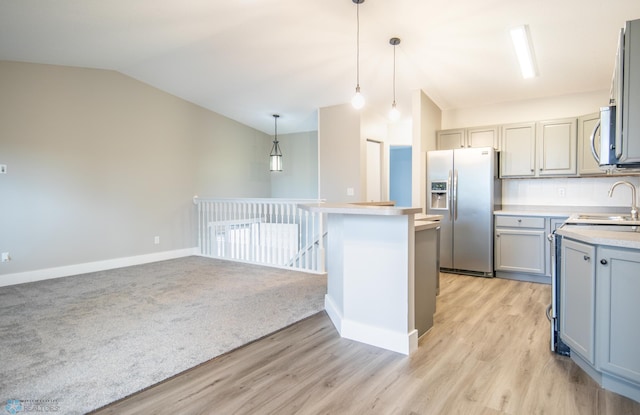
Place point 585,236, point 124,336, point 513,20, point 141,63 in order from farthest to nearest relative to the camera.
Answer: point 141,63 → point 513,20 → point 124,336 → point 585,236

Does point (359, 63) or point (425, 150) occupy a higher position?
point (359, 63)

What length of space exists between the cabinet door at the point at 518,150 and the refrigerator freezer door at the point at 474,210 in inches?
14.4

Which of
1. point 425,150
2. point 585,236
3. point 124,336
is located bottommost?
point 124,336

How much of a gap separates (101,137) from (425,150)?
468 cm

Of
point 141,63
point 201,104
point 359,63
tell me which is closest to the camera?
point 359,63

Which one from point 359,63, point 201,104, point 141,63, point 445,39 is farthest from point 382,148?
point 141,63

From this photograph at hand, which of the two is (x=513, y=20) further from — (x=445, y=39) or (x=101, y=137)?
(x=101, y=137)

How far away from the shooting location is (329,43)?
4.05 metres

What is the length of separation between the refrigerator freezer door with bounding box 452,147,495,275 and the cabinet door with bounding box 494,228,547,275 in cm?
12

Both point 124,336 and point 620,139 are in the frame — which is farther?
point 124,336

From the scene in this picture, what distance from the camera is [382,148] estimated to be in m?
6.59

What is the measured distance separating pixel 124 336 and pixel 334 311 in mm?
1672

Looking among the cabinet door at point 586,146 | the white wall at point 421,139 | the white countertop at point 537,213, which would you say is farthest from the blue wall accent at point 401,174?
the cabinet door at point 586,146

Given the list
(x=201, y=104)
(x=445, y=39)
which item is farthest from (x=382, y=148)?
(x=201, y=104)
